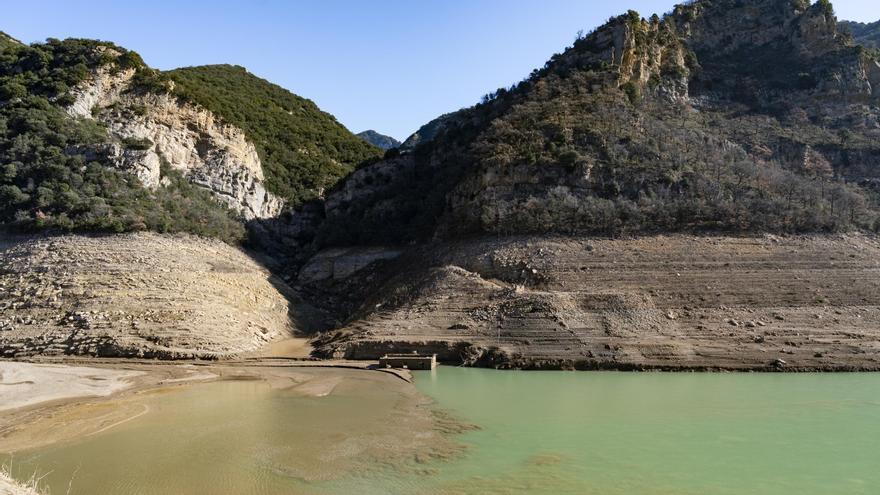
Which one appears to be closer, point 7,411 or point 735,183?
point 7,411

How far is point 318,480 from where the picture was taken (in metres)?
10.5

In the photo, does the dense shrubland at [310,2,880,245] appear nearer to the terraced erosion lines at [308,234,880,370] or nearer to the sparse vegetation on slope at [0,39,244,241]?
the terraced erosion lines at [308,234,880,370]

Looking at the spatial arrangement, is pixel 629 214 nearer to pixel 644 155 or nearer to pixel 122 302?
pixel 644 155

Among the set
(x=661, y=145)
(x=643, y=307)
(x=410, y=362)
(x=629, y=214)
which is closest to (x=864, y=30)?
(x=661, y=145)

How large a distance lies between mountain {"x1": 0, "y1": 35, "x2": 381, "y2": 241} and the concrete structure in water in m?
15.8

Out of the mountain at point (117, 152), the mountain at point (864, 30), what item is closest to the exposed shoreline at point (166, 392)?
the mountain at point (117, 152)

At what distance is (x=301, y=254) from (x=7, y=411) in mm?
26875

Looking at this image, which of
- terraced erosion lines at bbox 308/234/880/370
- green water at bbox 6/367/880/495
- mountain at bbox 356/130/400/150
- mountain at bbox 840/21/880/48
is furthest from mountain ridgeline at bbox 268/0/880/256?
mountain at bbox 356/130/400/150

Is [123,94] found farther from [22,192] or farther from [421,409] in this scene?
[421,409]

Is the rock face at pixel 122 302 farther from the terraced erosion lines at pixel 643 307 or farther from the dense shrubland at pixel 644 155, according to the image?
the dense shrubland at pixel 644 155

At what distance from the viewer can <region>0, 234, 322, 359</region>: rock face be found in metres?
24.3

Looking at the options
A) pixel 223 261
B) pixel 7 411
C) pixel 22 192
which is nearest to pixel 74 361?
pixel 7 411

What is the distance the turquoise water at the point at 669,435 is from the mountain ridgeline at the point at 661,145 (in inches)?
506

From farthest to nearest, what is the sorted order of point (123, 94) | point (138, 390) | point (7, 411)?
1. point (123, 94)
2. point (138, 390)
3. point (7, 411)
